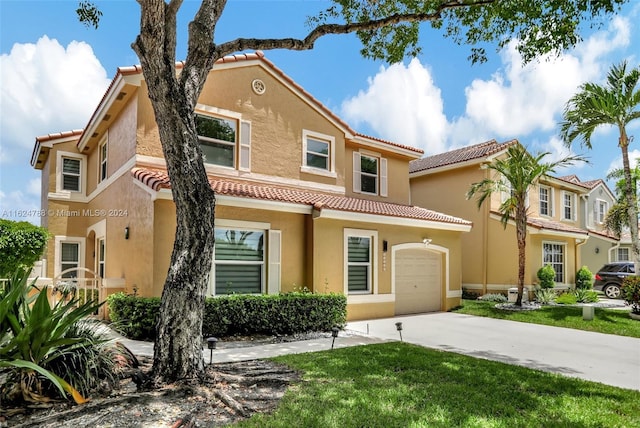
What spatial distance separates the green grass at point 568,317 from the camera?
40.3ft

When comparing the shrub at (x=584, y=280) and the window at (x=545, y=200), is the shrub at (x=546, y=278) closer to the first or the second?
the shrub at (x=584, y=280)

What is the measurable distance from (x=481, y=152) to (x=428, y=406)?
53.4 feet

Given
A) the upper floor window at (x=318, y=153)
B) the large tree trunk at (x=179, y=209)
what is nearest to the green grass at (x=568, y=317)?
the upper floor window at (x=318, y=153)

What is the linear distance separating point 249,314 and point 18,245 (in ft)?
29.5

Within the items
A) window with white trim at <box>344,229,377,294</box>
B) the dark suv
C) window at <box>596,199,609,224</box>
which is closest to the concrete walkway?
window with white trim at <box>344,229,377,294</box>

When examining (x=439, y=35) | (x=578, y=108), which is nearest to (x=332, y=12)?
(x=439, y=35)

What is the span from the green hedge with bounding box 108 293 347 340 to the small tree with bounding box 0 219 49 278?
554 centimetres

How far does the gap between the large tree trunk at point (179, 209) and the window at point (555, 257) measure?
62.9 feet

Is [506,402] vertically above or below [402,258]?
below

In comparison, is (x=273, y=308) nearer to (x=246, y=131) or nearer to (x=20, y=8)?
(x=246, y=131)

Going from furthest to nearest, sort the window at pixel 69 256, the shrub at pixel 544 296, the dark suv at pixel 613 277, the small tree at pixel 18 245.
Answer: the dark suv at pixel 613 277 < the shrub at pixel 544 296 < the window at pixel 69 256 < the small tree at pixel 18 245

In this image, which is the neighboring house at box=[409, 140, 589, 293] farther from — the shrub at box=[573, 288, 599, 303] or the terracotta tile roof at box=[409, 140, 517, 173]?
the shrub at box=[573, 288, 599, 303]

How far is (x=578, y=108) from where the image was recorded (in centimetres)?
1597

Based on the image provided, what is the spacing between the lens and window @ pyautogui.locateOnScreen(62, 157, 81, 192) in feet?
55.5
